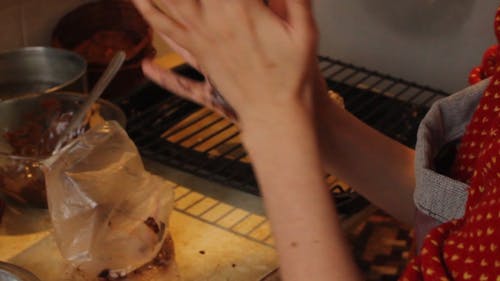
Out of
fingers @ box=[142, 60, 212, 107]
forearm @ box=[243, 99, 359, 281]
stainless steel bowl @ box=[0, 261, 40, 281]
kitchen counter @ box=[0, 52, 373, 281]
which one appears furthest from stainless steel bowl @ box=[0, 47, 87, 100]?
forearm @ box=[243, 99, 359, 281]

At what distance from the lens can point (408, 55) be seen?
56.9 inches

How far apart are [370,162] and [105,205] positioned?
0.32 meters

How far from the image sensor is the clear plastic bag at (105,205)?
856 mm

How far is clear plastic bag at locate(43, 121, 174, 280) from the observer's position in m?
0.86

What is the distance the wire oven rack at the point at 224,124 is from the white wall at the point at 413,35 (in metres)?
0.06

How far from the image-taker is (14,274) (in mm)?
812

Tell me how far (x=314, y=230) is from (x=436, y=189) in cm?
18

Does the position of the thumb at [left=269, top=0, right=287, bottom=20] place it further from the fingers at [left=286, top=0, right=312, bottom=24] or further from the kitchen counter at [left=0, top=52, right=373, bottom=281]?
the kitchen counter at [left=0, top=52, right=373, bottom=281]

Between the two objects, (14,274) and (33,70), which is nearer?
(14,274)

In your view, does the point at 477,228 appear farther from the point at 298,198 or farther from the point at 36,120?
the point at 36,120

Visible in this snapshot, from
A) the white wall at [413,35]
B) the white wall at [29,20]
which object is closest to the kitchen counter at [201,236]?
the white wall at [29,20]

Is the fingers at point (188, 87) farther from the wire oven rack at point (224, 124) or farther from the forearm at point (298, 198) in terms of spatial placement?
the wire oven rack at point (224, 124)

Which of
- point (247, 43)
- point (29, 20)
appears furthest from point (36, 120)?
point (247, 43)

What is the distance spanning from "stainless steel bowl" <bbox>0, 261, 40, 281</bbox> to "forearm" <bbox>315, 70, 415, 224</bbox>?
0.36 m
